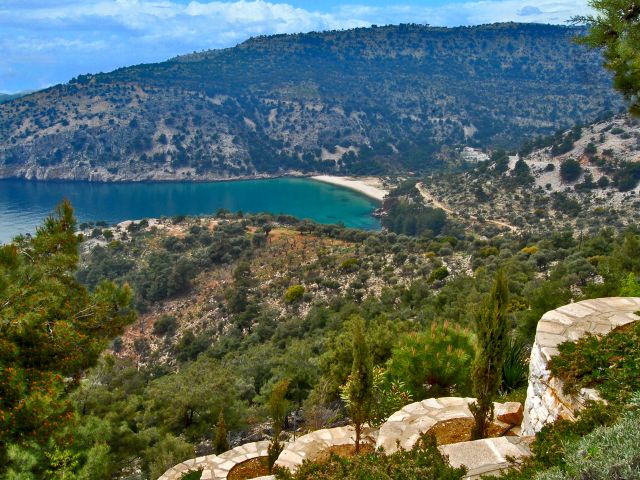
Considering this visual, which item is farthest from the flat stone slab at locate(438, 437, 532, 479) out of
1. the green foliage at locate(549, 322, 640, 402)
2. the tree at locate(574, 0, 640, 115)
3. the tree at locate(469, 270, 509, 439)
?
the tree at locate(574, 0, 640, 115)

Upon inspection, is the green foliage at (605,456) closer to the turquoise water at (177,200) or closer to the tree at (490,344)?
the tree at (490,344)

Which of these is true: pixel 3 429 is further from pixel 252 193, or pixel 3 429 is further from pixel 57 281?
pixel 252 193

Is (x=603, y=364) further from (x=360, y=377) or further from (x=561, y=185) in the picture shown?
(x=561, y=185)

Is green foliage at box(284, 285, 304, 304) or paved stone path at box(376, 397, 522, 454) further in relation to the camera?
green foliage at box(284, 285, 304, 304)

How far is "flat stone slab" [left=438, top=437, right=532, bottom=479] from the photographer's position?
4891mm

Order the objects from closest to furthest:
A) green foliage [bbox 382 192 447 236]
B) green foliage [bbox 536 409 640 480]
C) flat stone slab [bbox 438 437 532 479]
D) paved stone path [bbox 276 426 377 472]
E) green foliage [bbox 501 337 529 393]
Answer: green foliage [bbox 536 409 640 480], flat stone slab [bbox 438 437 532 479], paved stone path [bbox 276 426 377 472], green foliage [bbox 501 337 529 393], green foliage [bbox 382 192 447 236]

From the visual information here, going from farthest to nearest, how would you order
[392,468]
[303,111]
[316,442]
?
[303,111]
[316,442]
[392,468]

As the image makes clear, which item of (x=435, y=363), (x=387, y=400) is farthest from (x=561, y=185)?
(x=387, y=400)

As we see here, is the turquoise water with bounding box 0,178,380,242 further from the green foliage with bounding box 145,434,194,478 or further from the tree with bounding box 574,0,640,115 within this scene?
the tree with bounding box 574,0,640,115

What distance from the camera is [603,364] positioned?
529 cm

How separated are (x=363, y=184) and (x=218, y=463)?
93131 mm

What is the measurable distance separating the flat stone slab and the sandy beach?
8079 centimetres

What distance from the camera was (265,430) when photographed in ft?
38.0

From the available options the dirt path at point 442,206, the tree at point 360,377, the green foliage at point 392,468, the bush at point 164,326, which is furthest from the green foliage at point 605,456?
the dirt path at point 442,206
